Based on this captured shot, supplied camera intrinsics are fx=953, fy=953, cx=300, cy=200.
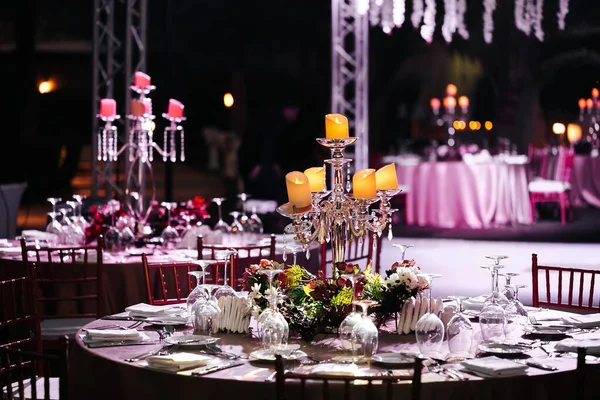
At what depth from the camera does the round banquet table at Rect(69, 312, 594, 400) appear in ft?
9.04

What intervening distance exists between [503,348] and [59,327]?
112 inches

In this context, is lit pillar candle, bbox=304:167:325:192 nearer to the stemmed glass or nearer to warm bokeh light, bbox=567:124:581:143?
the stemmed glass

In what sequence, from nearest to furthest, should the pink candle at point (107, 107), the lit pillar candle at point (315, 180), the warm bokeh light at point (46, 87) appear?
the lit pillar candle at point (315, 180)
the pink candle at point (107, 107)
the warm bokeh light at point (46, 87)

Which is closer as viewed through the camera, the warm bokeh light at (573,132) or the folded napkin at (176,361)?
the folded napkin at (176,361)

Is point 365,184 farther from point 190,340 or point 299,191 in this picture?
point 190,340

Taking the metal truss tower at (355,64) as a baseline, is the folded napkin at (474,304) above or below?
below

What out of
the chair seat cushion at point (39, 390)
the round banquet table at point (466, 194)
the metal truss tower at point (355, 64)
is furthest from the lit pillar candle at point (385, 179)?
the round banquet table at point (466, 194)

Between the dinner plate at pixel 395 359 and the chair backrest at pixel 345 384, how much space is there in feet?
0.59

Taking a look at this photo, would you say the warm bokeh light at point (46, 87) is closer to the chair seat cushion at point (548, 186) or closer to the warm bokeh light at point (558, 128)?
the chair seat cushion at point (548, 186)

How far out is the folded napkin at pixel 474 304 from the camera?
12.8 feet

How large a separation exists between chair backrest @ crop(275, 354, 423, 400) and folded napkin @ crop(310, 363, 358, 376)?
38mm

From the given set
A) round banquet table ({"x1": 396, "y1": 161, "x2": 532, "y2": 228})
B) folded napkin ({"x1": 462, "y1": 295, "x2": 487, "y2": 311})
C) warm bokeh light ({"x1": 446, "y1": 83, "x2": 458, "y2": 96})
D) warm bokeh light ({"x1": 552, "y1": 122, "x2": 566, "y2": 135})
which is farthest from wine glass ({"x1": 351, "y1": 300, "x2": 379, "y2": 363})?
warm bokeh light ({"x1": 446, "y1": 83, "x2": 458, "y2": 96})

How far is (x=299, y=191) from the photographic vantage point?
10.9 ft

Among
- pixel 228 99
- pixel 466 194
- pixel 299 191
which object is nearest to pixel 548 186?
pixel 466 194
